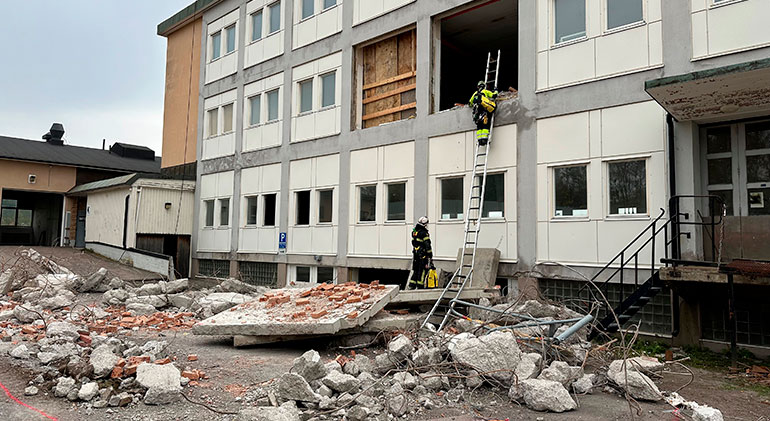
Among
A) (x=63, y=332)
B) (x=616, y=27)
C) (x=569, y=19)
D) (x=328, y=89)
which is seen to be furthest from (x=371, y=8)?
(x=63, y=332)

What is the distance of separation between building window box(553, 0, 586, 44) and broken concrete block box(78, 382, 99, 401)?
37.4 ft

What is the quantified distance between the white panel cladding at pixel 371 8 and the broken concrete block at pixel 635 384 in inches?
476

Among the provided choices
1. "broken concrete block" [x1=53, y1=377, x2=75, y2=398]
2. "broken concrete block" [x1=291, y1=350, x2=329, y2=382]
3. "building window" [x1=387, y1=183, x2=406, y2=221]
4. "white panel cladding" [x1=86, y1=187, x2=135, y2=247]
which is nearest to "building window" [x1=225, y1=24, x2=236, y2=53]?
"white panel cladding" [x1=86, y1=187, x2=135, y2=247]

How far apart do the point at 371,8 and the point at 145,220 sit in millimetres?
12907

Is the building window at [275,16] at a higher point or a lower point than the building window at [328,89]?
higher

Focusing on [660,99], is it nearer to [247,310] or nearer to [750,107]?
[750,107]

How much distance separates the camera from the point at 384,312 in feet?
33.2

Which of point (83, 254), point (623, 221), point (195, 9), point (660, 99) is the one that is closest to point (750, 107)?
point (660, 99)

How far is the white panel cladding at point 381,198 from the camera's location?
14945 mm

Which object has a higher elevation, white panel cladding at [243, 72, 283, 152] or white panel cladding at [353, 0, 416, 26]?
white panel cladding at [353, 0, 416, 26]

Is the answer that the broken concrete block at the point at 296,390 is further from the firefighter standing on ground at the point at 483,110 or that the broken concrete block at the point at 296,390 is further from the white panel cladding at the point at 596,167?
the firefighter standing on ground at the point at 483,110

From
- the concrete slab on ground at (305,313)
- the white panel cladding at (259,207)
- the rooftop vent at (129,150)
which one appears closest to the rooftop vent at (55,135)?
the rooftop vent at (129,150)

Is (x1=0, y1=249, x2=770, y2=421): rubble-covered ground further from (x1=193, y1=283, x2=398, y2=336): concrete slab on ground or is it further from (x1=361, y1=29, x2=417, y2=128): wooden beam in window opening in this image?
(x1=361, y1=29, x2=417, y2=128): wooden beam in window opening

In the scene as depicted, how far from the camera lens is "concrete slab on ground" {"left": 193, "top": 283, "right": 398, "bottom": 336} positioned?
8.79m
